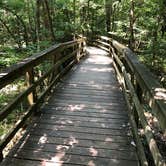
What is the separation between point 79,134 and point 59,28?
12725 mm

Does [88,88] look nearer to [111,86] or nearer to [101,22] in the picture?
[111,86]

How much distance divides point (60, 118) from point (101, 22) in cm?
2461

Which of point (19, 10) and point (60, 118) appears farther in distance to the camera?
point (19, 10)

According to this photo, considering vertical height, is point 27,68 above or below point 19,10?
below

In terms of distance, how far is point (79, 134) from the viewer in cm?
430

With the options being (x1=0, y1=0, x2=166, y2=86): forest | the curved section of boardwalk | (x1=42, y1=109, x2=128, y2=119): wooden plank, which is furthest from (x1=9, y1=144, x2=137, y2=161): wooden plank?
(x1=0, y1=0, x2=166, y2=86): forest

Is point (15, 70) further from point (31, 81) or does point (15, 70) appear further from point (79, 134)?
point (79, 134)

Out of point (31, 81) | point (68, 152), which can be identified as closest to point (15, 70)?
point (31, 81)

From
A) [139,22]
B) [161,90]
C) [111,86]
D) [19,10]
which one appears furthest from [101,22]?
[161,90]

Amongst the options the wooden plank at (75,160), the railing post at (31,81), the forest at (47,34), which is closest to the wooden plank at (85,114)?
the railing post at (31,81)

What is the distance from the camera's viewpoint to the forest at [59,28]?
1222cm

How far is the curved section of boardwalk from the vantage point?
142 inches

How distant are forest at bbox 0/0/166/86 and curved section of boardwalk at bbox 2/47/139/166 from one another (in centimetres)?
369

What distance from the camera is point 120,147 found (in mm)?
3936
